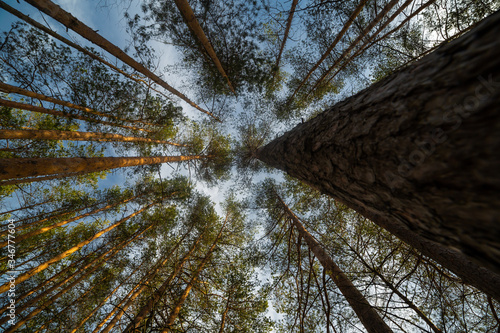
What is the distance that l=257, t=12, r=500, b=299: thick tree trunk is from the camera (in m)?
0.50

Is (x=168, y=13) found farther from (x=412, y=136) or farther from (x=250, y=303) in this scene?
(x=250, y=303)

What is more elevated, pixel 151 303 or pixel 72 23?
pixel 72 23

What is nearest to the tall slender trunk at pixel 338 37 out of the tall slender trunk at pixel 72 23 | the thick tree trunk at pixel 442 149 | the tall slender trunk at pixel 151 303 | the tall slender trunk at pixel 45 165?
the thick tree trunk at pixel 442 149

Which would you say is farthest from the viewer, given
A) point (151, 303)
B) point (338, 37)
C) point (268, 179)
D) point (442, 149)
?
point (268, 179)

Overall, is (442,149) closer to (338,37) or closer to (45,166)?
(45,166)

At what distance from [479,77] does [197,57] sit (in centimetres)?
724

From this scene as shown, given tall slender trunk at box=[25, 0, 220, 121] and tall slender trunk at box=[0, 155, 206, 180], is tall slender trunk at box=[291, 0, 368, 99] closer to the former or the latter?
tall slender trunk at box=[25, 0, 220, 121]

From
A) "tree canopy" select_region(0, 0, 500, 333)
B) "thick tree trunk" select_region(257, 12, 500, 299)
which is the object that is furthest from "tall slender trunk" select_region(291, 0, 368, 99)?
"thick tree trunk" select_region(257, 12, 500, 299)

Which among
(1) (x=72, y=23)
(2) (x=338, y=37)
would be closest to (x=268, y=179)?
(2) (x=338, y=37)

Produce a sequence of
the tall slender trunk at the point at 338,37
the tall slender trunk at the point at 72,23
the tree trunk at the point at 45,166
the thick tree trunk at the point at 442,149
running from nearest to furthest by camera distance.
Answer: the thick tree trunk at the point at 442,149
the tree trunk at the point at 45,166
the tall slender trunk at the point at 72,23
the tall slender trunk at the point at 338,37

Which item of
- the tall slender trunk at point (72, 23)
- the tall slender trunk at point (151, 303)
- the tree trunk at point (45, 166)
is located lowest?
the tall slender trunk at point (151, 303)

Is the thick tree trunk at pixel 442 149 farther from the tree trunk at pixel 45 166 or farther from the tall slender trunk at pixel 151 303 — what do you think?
the tree trunk at pixel 45 166

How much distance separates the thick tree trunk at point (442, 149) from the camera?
0.50m

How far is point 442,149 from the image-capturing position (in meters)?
0.60
